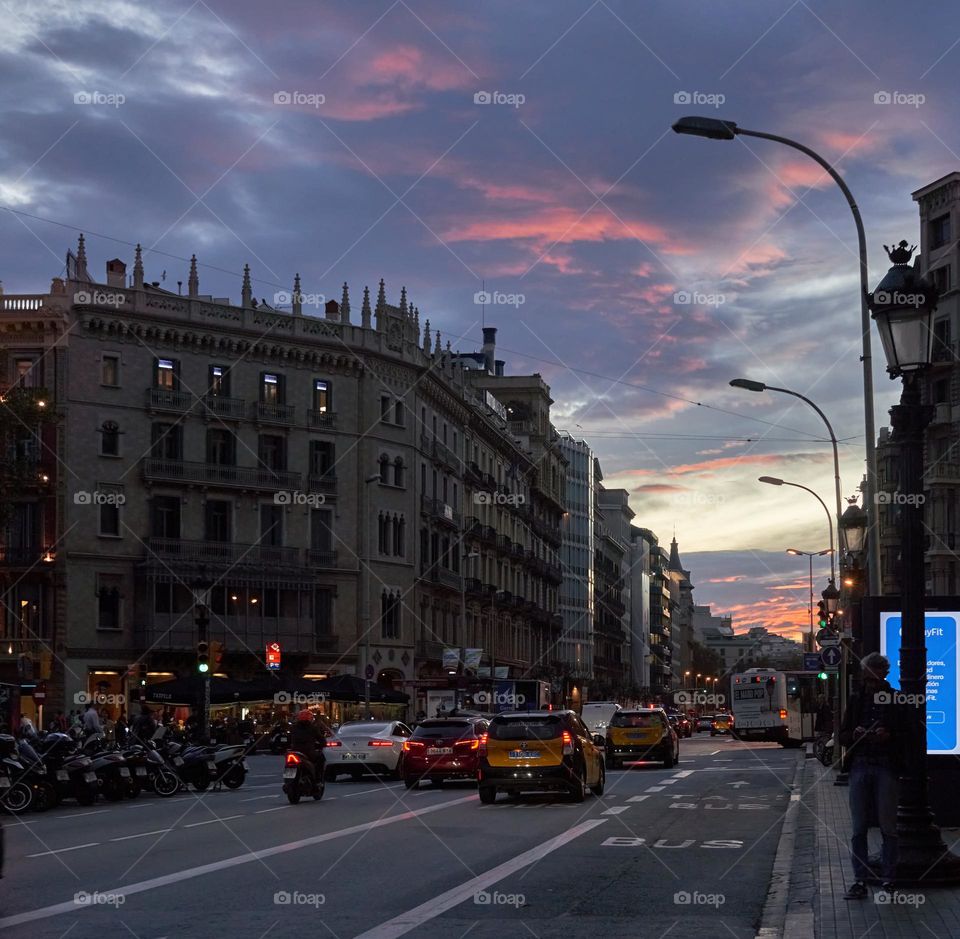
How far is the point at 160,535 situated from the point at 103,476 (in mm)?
3551

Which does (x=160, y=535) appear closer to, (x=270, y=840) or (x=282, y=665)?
(x=282, y=665)

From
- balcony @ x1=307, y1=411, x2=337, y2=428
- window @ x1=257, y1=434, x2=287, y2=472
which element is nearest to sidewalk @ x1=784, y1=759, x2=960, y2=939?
window @ x1=257, y1=434, x2=287, y2=472

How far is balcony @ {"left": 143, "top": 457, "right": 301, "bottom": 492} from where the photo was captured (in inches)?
2542

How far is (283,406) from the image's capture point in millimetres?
68375

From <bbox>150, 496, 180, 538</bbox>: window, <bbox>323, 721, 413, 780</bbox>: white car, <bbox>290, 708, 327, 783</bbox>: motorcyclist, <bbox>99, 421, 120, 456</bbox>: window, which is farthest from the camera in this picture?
<bbox>150, 496, 180, 538</bbox>: window

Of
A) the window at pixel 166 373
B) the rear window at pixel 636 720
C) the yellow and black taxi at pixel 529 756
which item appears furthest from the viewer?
the window at pixel 166 373

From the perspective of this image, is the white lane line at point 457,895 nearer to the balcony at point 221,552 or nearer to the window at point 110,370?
the balcony at point 221,552

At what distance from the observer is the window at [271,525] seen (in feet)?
222

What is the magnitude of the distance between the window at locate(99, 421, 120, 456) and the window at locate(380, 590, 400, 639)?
14405 millimetres

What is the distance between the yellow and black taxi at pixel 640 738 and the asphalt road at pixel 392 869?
15.4m

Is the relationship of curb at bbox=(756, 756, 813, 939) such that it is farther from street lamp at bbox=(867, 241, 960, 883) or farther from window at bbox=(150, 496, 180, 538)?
window at bbox=(150, 496, 180, 538)

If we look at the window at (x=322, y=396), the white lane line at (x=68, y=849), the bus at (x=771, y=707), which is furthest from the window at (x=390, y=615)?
the white lane line at (x=68, y=849)

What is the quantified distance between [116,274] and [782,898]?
56903 mm

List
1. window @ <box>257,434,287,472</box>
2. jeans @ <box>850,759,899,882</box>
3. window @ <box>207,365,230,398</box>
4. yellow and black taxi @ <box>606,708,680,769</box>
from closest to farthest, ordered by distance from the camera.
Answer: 1. jeans @ <box>850,759,899,882</box>
2. yellow and black taxi @ <box>606,708,680,769</box>
3. window @ <box>207,365,230,398</box>
4. window @ <box>257,434,287,472</box>
